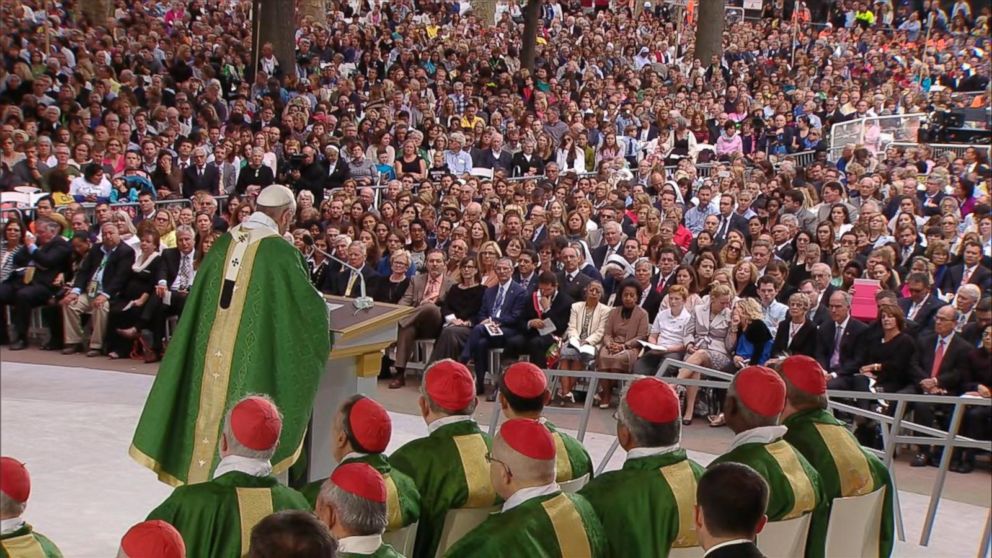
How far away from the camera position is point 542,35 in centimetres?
2417

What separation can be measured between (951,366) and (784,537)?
4600mm

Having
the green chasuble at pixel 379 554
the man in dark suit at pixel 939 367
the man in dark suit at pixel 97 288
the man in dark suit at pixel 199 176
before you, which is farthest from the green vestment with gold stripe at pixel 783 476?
the man in dark suit at pixel 199 176

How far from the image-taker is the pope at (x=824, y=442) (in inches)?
182

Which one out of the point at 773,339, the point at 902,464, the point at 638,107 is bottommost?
the point at 902,464

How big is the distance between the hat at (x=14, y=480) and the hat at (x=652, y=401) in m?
1.72

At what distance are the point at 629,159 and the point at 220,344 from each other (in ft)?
41.4

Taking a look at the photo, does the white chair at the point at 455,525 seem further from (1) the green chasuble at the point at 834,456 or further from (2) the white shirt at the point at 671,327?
(2) the white shirt at the point at 671,327

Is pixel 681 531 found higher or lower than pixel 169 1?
lower

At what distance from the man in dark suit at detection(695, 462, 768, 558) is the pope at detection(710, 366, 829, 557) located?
1025mm

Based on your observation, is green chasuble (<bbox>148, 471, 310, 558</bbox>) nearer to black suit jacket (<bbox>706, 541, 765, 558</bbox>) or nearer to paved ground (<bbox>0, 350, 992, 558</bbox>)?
black suit jacket (<bbox>706, 541, 765, 558</bbox>)

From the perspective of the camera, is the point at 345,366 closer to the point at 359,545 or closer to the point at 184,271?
the point at 359,545

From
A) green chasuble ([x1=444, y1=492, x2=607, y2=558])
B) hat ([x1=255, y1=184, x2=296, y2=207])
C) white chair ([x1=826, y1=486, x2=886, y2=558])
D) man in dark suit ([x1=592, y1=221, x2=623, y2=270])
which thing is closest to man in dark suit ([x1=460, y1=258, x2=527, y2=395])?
man in dark suit ([x1=592, y1=221, x2=623, y2=270])

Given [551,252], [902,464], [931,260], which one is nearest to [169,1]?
[551,252]

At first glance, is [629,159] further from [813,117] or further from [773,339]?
[773,339]
